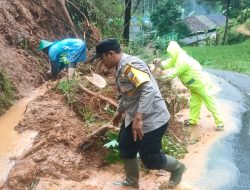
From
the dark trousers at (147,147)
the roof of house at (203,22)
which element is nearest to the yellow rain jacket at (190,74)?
the dark trousers at (147,147)

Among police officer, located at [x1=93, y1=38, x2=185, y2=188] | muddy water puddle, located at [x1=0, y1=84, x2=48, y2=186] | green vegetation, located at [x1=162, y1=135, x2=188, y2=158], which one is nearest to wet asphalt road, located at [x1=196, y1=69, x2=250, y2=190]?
green vegetation, located at [x1=162, y1=135, x2=188, y2=158]

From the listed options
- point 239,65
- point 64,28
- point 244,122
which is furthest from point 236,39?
point 244,122

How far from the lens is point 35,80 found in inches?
403

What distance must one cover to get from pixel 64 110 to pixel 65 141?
3.85 feet

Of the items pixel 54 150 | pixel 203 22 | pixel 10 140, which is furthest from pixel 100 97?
pixel 203 22

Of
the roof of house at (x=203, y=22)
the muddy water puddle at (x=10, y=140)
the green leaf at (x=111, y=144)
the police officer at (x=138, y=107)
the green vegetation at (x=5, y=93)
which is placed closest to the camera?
the police officer at (x=138, y=107)

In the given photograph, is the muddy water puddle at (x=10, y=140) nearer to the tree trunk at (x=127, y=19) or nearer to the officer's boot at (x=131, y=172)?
the officer's boot at (x=131, y=172)

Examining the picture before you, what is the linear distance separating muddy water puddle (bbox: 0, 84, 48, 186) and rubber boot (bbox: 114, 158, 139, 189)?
1.50m

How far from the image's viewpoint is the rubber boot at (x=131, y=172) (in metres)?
5.18

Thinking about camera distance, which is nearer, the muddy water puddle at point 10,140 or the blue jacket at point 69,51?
the muddy water puddle at point 10,140

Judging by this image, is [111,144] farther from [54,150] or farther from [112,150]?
[54,150]

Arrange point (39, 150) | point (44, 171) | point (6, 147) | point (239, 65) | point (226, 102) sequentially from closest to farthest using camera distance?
point (44, 171) → point (39, 150) → point (6, 147) → point (226, 102) → point (239, 65)

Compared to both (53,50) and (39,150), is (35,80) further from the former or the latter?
(39,150)

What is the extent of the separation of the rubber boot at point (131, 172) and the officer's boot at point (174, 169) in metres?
0.39
